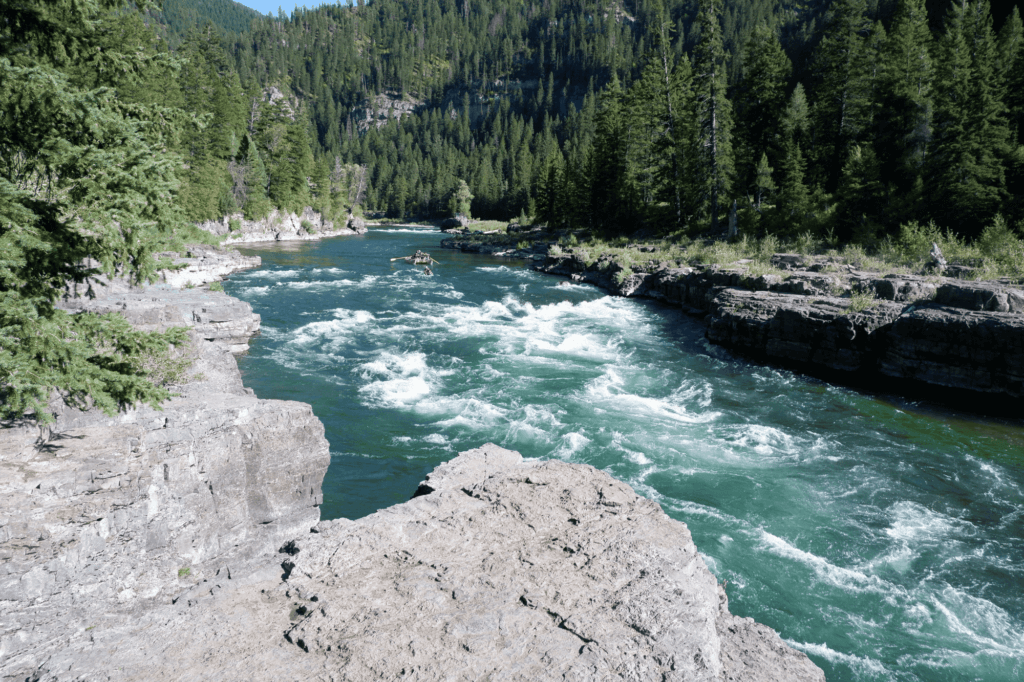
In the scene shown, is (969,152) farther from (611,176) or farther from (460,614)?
(460,614)

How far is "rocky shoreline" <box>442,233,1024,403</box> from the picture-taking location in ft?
50.3

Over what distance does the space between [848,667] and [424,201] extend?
393 feet

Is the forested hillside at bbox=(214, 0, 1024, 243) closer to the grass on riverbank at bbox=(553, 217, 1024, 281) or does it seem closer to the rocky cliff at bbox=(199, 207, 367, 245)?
the grass on riverbank at bbox=(553, 217, 1024, 281)

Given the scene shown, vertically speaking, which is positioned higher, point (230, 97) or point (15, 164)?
point (230, 97)

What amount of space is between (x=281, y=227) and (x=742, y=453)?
6575 centimetres

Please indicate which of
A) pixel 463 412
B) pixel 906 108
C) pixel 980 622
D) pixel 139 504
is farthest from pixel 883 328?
pixel 906 108

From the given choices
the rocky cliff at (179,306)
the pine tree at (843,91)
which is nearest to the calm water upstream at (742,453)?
the rocky cliff at (179,306)

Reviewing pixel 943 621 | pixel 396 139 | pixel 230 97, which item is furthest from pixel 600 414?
pixel 396 139

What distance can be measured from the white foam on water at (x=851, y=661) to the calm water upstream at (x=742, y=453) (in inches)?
1.1

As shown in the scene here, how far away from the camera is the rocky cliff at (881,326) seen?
1534cm

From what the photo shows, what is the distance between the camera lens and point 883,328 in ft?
56.9

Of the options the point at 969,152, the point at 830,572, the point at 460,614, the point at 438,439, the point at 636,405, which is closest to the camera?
the point at 460,614

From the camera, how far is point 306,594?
187 inches

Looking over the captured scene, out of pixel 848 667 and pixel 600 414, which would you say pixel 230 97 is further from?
pixel 848 667
